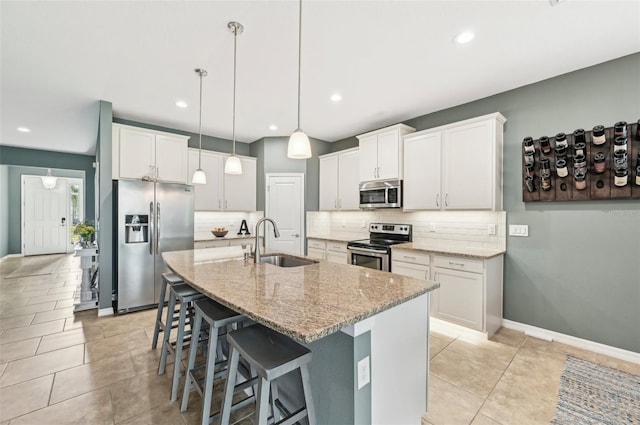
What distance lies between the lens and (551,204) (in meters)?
2.88

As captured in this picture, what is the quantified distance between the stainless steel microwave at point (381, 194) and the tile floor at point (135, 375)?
5.84ft

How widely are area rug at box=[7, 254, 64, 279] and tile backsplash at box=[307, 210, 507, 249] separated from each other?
5.58 metres

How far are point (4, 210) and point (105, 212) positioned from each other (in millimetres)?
6392

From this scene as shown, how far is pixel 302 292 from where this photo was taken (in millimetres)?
1396

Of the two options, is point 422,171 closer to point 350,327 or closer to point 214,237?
point 350,327

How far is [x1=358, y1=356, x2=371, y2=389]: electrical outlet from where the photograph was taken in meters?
1.22

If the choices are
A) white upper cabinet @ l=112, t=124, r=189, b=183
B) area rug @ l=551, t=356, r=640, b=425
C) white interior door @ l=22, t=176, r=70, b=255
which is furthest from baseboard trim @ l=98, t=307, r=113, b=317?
A: white interior door @ l=22, t=176, r=70, b=255

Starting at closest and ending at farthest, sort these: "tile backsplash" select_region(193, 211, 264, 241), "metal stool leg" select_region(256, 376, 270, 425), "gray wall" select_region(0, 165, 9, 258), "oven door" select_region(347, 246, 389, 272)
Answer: "metal stool leg" select_region(256, 376, 270, 425)
"oven door" select_region(347, 246, 389, 272)
"tile backsplash" select_region(193, 211, 264, 241)
"gray wall" select_region(0, 165, 9, 258)

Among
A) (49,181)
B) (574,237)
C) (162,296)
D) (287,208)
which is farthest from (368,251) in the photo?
(49,181)

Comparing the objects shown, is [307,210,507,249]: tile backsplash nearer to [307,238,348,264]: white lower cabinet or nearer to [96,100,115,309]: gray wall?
[307,238,348,264]: white lower cabinet

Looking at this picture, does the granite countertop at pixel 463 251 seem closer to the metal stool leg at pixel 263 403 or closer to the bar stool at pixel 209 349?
the bar stool at pixel 209 349

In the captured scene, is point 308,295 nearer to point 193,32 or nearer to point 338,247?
point 193,32

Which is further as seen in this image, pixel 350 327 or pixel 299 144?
pixel 299 144

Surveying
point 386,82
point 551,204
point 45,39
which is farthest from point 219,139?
point 551,204
